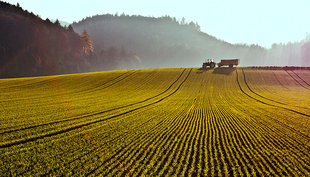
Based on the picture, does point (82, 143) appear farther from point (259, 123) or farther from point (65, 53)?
point (65, 53)

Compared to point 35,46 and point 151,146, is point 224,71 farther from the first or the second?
point 35,46

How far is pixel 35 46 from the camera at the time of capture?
82.8 m

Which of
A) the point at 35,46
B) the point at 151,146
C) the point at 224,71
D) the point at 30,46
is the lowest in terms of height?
the point at 151,146

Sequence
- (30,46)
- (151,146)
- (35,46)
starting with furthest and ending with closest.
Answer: (35,46) → (30,46) → (151,146)

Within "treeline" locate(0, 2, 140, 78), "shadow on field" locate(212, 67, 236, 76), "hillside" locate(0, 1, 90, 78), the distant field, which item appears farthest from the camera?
"treeline" locate(0, 2, 140, 78)

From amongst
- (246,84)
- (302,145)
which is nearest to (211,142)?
(302,145)

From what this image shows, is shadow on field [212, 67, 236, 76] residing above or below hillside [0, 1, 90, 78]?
below

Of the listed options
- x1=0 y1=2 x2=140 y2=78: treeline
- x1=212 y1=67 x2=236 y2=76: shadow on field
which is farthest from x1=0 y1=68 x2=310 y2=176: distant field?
x1=0 y1=2 x2=140 y2=78: treeline

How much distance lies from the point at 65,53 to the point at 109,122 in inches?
4257

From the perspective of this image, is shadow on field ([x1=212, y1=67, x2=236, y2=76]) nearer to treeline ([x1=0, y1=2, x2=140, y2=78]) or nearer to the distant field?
the distant field

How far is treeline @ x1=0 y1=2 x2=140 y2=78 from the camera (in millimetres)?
71062

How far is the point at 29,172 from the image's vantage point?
6.06 m

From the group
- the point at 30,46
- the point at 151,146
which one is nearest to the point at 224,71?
the point at 151,146

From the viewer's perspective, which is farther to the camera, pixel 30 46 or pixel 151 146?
pixel 30 46
